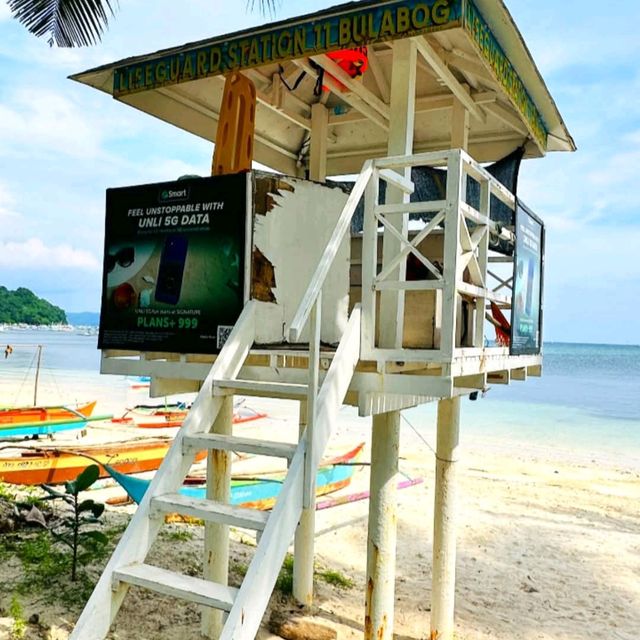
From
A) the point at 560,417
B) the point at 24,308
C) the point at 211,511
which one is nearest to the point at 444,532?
the point at 211,511

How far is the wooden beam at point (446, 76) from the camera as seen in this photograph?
16.9 feet

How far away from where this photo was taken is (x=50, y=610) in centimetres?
575

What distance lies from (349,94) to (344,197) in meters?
1.64

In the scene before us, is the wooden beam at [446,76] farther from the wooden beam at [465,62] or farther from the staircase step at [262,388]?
the staircase step at [262,388]

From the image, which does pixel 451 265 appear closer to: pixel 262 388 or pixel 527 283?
pixel 262 388

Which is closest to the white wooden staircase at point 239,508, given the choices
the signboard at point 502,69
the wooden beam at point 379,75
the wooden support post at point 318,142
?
the signboard at point 502,69

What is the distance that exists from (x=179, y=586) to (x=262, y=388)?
135 cm

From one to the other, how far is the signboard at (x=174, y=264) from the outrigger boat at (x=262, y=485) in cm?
219

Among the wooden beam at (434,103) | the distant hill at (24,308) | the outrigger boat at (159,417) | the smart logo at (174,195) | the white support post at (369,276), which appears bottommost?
the outrigger boat at (159,417)

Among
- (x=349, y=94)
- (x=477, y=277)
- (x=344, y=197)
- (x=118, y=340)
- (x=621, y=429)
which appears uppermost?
(x=349, y=94)

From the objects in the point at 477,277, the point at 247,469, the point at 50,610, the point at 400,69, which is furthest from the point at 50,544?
the point at 247,469

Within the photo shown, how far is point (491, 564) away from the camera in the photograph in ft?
33.2

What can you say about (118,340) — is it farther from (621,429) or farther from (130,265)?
(621,429)

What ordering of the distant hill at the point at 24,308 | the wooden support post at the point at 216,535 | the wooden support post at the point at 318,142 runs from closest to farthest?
the wooden support post at the point at 216,535, the wooden support post at the point at 318,142, the distant hill at the point at 24,308
